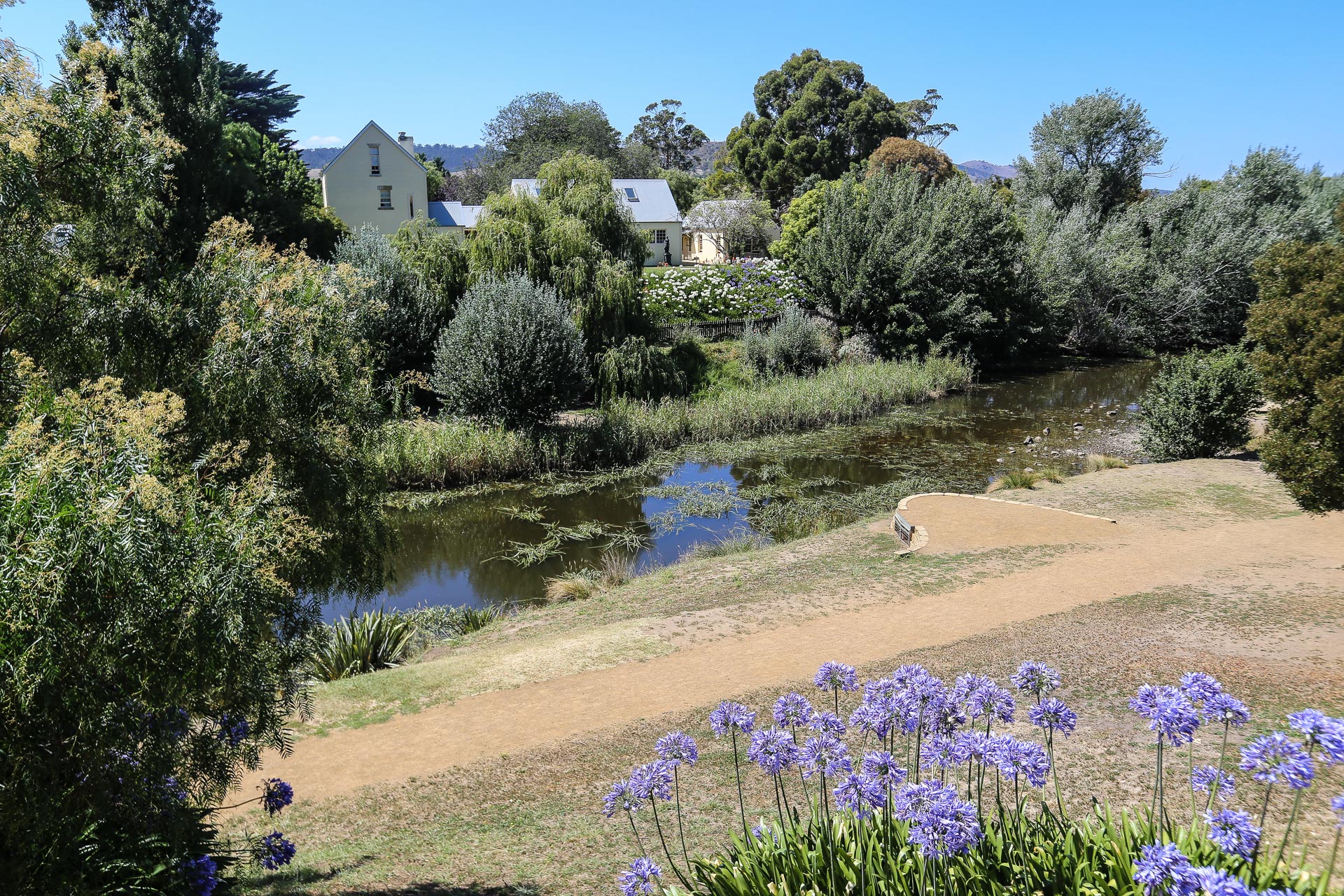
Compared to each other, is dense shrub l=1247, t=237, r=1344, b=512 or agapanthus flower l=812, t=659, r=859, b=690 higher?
dense shrub l=1247, t=237, r=1344, b=512

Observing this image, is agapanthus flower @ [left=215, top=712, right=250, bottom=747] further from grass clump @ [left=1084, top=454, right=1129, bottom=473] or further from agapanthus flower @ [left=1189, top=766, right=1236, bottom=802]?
grass clump @ [left=1084, top=454, right=1129, bottom=473]

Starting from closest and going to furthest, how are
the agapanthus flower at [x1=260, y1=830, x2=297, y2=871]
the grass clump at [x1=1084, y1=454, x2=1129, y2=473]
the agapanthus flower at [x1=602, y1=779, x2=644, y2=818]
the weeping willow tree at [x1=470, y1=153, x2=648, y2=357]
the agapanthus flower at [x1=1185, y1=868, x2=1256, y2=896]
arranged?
1. the agapanthus flower at [x1=1185, y1=868, x2=1256, y2=896]
2. the agapanthus flower at [x1=602, y1=779, x2=644, y2=818]
3. the agapanthus flower at [x1=260, y1=830, x2=297, y2=871]
4. the grass clump at [x1=1084, y1=454, x2=1129, y2=473]
5. the weeping willow tree at [x1=470, y1=153, x2=648, y2=357]

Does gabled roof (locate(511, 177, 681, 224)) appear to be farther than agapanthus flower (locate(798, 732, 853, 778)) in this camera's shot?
Yes

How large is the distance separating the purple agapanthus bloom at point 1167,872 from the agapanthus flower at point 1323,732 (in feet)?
2.74

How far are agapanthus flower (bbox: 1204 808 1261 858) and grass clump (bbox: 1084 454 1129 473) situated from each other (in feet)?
56.3

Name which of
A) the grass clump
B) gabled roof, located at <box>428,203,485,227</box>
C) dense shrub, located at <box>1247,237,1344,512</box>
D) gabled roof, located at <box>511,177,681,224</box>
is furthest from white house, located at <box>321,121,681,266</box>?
dense shrub, located at <box>1247,237,1344,512</box>

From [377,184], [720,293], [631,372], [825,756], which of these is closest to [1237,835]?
[825,756]

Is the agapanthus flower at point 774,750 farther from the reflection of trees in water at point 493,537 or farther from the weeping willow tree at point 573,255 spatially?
the weeping willow tree at point 573,255

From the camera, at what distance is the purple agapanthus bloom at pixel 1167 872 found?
9.80ft

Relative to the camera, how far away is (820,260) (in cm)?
3322

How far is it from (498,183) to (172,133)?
43281 millimetres

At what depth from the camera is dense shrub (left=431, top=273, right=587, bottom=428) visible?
20969mm

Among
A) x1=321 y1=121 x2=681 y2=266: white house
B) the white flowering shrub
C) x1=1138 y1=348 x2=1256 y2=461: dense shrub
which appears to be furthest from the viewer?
x1=321 y1=121 x2=681 y2=266: white house

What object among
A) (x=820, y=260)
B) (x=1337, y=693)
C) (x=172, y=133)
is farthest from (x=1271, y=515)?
(x=172, y=133)
